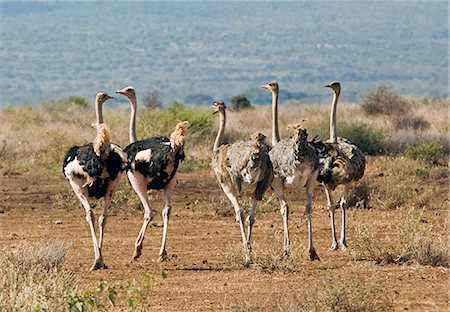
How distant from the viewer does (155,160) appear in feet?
46.5

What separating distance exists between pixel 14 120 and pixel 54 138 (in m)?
8.99

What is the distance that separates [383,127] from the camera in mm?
32500

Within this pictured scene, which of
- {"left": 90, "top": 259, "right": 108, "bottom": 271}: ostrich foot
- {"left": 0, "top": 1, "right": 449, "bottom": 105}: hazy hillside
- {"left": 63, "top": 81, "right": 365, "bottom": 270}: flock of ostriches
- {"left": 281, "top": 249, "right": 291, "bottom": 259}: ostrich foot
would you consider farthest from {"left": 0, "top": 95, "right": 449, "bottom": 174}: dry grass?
{"left": 0, "top": 1, "right": 449, "bottom": 105}: hazy hillside

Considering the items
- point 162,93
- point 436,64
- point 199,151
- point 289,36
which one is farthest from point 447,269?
point 289,36

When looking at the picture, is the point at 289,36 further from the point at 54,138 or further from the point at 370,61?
the point at 54,138

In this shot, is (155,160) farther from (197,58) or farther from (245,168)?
(197,58)

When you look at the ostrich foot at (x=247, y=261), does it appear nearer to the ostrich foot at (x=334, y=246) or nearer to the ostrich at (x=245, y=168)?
the ostrich at (x=245, y=168)

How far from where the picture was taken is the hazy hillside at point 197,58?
148 metres

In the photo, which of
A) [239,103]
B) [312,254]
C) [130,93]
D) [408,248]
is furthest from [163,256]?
[239,103]

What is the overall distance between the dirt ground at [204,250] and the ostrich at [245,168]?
0.53m

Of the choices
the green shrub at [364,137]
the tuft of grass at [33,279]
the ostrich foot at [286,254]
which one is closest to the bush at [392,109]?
the green shrub at [364,137]

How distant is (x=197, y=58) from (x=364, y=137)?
484ft

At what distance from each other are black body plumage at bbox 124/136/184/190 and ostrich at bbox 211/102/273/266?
1.62ft

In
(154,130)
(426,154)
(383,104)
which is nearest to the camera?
(426,154)
